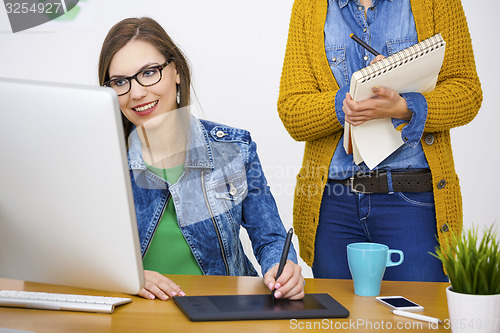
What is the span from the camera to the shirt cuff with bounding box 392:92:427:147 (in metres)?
1.51

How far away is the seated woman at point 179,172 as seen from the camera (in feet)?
5.03

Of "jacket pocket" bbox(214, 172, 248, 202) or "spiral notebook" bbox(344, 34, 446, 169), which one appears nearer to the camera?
"spiral notebook" bbox(344, 34, 446, 169)

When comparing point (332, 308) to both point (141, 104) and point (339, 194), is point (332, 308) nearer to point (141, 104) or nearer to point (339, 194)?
point (339, 194)

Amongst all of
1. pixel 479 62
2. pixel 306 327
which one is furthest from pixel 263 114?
pixel 306 327

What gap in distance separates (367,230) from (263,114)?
1501 millimetres

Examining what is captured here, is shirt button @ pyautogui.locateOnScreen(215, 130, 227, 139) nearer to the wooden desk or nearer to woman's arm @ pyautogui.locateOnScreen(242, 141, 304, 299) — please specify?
woman's arm @ pyautogui.locateOnScreen(242, 141, 304, 299)

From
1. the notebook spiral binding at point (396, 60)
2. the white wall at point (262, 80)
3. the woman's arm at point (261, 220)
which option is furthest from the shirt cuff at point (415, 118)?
the white wall at point (262, 80)

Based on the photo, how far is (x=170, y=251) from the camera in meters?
1.52

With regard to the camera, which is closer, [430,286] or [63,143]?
[63,143]

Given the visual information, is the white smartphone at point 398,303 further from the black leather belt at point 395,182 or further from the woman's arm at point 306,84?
the woman's arm at point 306,84

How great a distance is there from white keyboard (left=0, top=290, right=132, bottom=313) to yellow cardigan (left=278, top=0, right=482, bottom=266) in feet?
2.40

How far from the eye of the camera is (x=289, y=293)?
1174 mm

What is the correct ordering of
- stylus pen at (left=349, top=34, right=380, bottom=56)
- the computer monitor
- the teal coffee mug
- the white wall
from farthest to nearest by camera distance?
the white wall → stylus pen at (left=349, top=34, right=380, bottom=56) → the teal coffee mug → the computer monitor

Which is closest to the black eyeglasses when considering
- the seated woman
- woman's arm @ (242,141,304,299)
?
the seated woman
